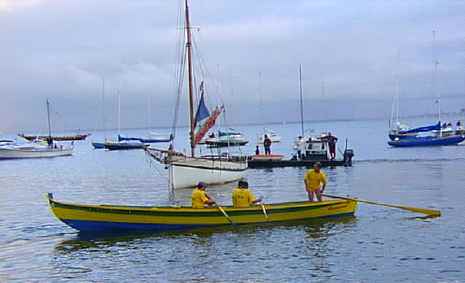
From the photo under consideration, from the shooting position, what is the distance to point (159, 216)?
23.8 m

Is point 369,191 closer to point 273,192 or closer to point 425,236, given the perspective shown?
point 273,192

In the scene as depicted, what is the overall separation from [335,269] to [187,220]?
7.33 metres

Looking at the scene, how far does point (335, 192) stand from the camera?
3834cm

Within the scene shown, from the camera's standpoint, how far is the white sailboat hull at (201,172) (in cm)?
3950

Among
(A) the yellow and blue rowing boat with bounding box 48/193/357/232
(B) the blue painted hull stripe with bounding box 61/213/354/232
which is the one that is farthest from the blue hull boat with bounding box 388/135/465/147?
(B) the blue painted hull stripe with bounding box 61/213/354/232

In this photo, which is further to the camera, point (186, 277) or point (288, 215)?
point (288, 215)

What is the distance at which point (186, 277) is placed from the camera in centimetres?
1795

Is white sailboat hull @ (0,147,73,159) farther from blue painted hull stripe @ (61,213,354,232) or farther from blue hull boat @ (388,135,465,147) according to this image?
blue painted hull stripe @ (61,213,354,232)

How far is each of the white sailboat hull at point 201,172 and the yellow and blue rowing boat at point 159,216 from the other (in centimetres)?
1498

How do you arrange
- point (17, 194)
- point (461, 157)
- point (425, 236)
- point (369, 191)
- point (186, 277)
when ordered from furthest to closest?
point (461, 157) < point (17, 194) < point (369, 191) < point (425, 236) < point (186, 277)

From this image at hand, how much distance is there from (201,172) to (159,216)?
17438 millimetres

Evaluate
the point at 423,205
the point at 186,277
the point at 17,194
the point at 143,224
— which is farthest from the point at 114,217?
the point at 17,194

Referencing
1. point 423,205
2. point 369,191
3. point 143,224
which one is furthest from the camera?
point 369,191

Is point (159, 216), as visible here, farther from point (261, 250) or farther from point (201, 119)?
point (201, 119)
